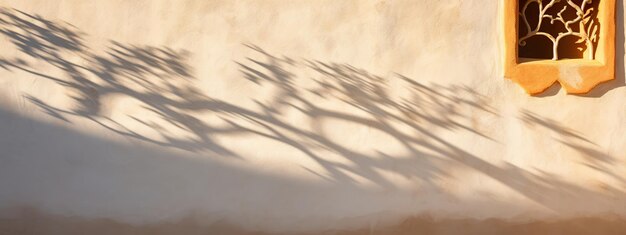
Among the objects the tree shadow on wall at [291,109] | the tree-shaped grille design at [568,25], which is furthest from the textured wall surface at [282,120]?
the tree-shaped grille design at [568,25]

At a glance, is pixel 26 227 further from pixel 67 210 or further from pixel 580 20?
pixel 580 20

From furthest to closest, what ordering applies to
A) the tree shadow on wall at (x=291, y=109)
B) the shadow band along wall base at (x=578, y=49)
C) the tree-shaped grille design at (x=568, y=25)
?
the tree-shaped grille design at (x=568, y=25)
the shadow band along wall base at (x=578, y=49)
the tree shadow on wall at (x=291, y=109)

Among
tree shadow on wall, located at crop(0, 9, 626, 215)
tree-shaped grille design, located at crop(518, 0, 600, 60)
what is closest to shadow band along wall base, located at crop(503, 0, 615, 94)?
tree-shaped grille design, located at crop(518, 0, 600, 60)

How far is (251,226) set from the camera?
496 cm

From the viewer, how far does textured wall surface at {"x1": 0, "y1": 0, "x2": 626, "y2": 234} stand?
482 centimetres

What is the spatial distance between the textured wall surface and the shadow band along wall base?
9 centimetres

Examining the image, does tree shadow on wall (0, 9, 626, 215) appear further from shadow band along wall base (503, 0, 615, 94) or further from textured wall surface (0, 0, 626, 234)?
shadow band along wall base (503, 0, 615, 94)

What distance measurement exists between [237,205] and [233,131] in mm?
505

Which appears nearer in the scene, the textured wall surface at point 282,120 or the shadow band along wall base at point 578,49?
the textured wall surface at point 282,120

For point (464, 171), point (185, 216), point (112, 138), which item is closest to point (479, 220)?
point (464, 171)

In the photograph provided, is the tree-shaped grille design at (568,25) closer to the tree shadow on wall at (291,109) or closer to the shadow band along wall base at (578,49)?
the shadow band along wall base at (578,49)

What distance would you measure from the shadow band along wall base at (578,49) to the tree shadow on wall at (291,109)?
11.6 inches

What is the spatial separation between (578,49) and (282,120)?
2.32 meters

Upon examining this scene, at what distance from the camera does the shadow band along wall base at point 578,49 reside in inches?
200
